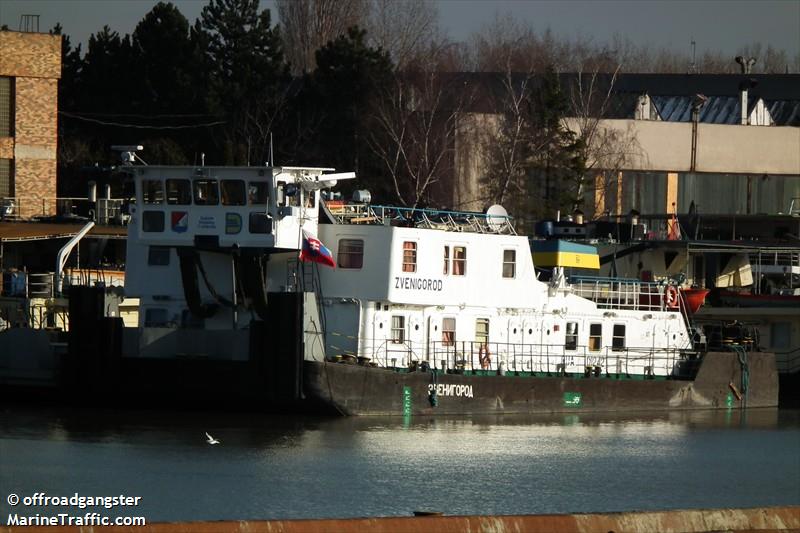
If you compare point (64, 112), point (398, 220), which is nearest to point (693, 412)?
point (398, 220)

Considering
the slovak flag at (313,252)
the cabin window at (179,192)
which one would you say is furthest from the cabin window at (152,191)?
the slovak flag at (313,252)

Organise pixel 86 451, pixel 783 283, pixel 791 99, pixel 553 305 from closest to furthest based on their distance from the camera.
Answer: pixel 86 451 → pixel 553 305 → pixel 783 283 → pixel 791 99

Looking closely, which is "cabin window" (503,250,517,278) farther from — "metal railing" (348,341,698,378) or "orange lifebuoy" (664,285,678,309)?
"orange lifebuoy" (664,285,678,309)

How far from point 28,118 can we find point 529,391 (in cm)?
2892

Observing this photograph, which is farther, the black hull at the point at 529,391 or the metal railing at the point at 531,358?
the metal railing at the point at 531,358

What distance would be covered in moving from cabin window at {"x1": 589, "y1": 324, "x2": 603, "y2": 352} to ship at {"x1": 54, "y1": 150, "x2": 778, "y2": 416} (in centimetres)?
150

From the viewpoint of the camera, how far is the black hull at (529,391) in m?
35.0

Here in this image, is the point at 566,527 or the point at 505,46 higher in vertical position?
the point at 505,46

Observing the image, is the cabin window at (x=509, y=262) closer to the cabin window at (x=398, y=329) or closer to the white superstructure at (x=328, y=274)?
the white superstructure at (x=328, y=274)

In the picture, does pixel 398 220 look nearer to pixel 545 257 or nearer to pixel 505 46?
pixel 545 257

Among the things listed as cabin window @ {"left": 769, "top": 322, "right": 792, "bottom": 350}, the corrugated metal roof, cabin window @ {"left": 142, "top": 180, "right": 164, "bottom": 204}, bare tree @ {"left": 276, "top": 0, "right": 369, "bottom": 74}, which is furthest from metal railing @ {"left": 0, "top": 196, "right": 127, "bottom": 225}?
bare tree @ {"left": 276, "top": 0, "right": 369, "bottom": 74}

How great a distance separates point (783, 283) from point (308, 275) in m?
22.0

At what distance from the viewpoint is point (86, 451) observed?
30.7 metres

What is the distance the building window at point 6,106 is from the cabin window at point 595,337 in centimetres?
2807
